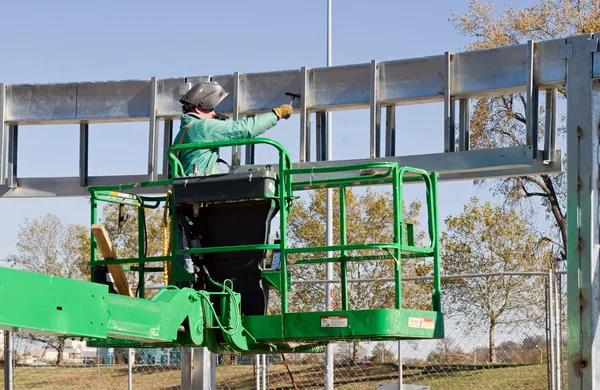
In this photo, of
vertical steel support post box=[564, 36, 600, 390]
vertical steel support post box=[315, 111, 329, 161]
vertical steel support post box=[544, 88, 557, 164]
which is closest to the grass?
vertical steel support post box=[315, 111, 329, 161]

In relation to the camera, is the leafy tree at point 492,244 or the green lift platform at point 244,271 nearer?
the green lift platform at point 244,271

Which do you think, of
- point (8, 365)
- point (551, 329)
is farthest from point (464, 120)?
point (8, 365)

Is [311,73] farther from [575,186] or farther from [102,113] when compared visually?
[575,186]

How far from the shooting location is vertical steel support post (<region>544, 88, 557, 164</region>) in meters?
10.1

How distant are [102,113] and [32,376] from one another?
9.96m

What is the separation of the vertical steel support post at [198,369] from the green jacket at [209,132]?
3.76 metres

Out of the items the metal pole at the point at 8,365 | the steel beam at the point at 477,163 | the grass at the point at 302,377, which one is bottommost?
the grass at the point at 302,377

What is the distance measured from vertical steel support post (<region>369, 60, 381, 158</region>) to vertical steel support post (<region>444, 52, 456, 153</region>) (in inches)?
30.6

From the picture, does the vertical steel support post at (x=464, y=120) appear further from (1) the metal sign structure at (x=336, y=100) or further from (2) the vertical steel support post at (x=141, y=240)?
(2) the vertical steel support post at (x=141, y=240)

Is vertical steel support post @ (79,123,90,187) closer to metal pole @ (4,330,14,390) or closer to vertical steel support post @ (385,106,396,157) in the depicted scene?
metal pole @ (4,330,14,390)

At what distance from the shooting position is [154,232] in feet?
129

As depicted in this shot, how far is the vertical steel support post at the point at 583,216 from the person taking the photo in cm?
861

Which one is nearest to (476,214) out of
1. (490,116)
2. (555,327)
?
(490,116)

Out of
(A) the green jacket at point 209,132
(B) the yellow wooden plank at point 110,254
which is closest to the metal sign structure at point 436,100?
(A) the green jacket at point 209,132
